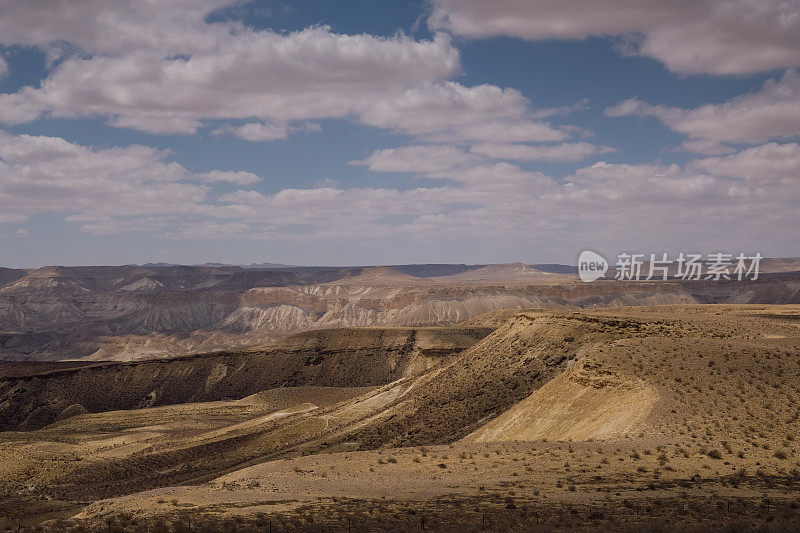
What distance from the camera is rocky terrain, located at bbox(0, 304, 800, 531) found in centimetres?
1677

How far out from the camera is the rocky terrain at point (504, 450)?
1677 cm

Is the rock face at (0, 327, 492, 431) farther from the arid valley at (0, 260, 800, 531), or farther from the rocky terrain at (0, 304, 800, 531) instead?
the rocky terrain at (0, 304, 800, 531)

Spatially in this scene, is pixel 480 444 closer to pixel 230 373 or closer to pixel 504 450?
pixel 504 450

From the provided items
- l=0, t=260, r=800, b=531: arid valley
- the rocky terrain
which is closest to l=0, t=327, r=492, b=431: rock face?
l=0, t=260, r=800, b=531: arid valley

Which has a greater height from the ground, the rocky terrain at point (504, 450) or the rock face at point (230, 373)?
the rocky terrain at point (504, 450)

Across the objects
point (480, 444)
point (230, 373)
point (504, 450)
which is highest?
point (504, 450)

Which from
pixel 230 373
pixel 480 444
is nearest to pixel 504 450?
pixel 480 444

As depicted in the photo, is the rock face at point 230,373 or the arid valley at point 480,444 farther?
the rock face at point 230,373

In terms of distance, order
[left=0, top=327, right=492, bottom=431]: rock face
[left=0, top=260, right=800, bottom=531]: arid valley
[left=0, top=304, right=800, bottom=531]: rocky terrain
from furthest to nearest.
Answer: [left=0, top=327, right=492, bottom=431]: rock face, [left=0, top=260, right=800, bottom=531]: arid valley, [left=0, top=304, right=800, bottom=531]: rocky terrain

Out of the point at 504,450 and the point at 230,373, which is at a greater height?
the point at 504,450

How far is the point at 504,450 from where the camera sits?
81.3ft

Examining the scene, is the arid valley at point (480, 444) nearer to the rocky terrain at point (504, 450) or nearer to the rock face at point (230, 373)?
the rocky terrain at point (504, 450)

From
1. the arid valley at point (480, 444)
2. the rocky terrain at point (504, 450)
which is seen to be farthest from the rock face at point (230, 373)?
the rocky terrain at point (504, 450)

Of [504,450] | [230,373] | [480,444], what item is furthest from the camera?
[230,373]
